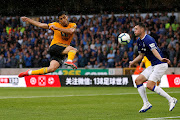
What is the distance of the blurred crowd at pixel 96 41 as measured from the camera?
24500mm

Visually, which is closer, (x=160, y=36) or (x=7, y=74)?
(x=160, y=36)

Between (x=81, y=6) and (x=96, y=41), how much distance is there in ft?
19.8

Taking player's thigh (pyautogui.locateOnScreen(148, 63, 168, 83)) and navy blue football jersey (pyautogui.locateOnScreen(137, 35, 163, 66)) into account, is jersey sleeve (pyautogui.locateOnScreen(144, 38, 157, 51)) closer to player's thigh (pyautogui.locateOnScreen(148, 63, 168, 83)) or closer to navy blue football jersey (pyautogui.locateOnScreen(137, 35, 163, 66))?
navy blue football jersey (pyautogui.locateOnScreen(137, 35, 163, 66))

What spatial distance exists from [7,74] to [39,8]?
7892 millimetres

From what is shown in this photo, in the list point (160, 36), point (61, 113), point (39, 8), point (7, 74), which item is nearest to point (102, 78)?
point (160, 36)

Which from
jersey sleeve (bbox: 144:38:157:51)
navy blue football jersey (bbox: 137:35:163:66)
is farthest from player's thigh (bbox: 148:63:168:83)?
jersey sleeve (bbox: 144:38:157:51)

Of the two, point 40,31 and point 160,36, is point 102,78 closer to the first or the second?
point 160,36

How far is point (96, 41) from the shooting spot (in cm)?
2609

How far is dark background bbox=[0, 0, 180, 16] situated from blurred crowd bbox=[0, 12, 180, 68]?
3.09 ft

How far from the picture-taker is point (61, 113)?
938cm

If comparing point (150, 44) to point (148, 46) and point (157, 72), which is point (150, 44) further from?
point (157, 72)

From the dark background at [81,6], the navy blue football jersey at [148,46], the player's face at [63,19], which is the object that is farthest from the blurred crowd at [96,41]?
the navy blue football jersey at [148,46]

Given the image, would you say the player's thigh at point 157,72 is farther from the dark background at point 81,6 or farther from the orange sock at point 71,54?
the dark background at point 81,6

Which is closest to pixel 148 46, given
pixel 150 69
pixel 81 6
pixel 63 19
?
pixel 150 69
